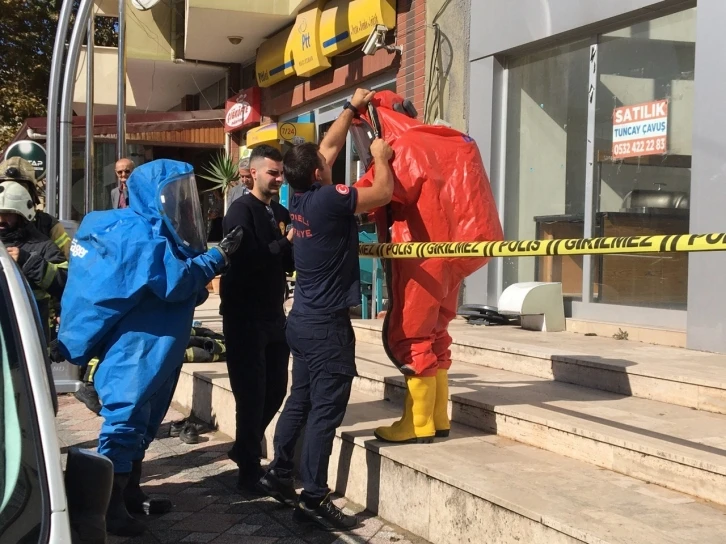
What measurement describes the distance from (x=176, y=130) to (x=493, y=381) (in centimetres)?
1469

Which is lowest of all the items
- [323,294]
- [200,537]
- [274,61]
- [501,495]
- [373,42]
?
[200,537]

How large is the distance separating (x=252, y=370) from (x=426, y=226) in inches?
51.1

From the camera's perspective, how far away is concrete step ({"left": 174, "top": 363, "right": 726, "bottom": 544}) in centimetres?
344

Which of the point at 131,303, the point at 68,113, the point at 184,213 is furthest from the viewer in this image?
the point at 68,113

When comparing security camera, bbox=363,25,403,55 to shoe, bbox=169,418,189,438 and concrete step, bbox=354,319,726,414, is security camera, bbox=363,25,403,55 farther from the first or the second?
Result: shoe, bbox=169,418,189,438

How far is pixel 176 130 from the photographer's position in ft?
63.1

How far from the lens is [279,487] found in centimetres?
476

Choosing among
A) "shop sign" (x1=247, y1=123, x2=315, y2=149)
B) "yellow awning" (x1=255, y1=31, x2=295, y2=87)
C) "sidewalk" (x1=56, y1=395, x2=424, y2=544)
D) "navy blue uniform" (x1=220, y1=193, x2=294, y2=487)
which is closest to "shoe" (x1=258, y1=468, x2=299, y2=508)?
"sidewalk" (x1=56, y1=395, x2=424, y2=544)

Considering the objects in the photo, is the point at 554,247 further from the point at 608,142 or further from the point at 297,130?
the point at 297,130

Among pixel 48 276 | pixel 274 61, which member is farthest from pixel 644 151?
pixel 274 61

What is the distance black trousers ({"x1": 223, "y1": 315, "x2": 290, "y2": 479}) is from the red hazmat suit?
2.35 ft

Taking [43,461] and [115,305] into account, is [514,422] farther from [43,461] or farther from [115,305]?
[43,461]

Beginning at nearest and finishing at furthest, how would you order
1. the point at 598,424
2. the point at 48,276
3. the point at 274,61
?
1. the point at 598,424
2. the point at 48,276
3. the point at 274,61

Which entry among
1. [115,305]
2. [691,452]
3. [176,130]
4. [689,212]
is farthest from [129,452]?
[176,130]
